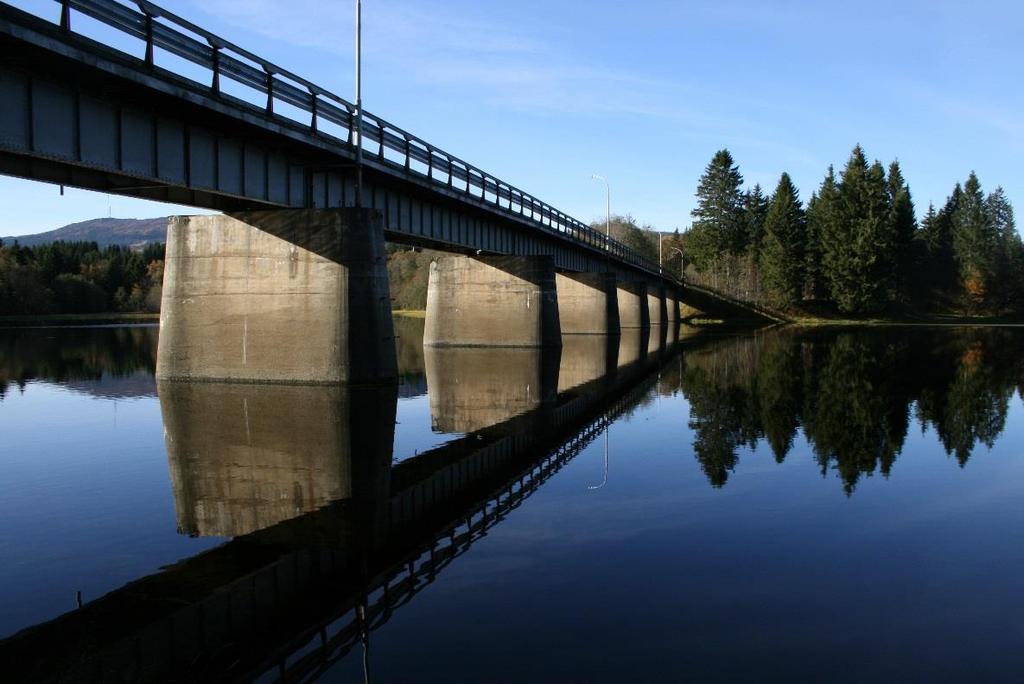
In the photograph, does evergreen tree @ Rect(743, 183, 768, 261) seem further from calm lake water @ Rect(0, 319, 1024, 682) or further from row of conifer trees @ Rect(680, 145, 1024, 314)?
calm lake water @ Rect(0, 319, 1024, 682)

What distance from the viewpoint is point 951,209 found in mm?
148000

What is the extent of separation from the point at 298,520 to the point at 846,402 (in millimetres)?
17491

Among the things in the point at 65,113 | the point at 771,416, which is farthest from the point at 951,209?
the point at 65,113

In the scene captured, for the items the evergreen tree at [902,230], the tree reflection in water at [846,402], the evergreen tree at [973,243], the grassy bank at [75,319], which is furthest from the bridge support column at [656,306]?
the grassy bank at [75,319]

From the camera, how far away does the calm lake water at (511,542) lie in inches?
272

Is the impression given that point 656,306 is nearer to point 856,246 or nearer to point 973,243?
point 856,246

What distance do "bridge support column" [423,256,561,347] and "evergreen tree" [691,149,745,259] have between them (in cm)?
8830

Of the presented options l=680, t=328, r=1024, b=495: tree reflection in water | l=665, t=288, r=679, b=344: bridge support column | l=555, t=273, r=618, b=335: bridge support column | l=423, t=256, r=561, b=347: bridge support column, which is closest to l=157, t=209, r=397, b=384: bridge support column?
l=680, t=328, r=1024, b=495: tree reflection in water

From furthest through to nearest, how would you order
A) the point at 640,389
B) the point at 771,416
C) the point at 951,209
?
the point at 951,209, the point at 640,389, the point at 771,416

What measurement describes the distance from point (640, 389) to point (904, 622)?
22006mm

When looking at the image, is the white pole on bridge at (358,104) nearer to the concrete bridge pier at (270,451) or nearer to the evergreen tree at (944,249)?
the concrete bridge pier at (270,451)

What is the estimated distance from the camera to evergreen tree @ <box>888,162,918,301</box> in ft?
387

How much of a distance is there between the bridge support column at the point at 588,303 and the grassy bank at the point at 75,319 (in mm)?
55712

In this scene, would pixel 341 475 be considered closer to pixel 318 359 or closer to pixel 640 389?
pixel 318 359
